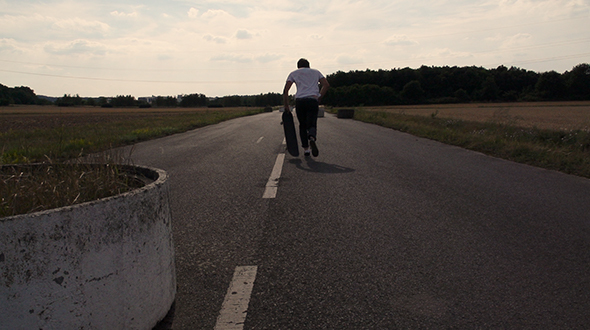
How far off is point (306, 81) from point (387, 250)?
18.1 feet

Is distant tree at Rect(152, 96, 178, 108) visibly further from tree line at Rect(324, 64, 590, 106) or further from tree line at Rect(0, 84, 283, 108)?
tree line at Rect(324, 64, 590, 106)

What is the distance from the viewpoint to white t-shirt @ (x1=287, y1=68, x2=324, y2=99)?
8125 millimetres

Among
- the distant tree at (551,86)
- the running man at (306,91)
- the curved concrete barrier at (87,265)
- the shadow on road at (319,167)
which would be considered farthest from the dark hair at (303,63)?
the distant tree at (551,86)

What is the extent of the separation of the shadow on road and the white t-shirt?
1.37 m

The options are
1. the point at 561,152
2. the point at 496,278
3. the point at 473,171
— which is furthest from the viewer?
the point at 561,152

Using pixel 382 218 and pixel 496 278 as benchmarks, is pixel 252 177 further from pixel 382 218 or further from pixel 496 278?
pixel 496 278

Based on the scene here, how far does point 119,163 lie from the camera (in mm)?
2758

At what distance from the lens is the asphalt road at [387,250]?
89.8 inches

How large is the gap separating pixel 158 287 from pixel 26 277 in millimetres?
669

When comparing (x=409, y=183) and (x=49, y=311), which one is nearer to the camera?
(x=49, y=311)

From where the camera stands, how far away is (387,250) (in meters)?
3.22

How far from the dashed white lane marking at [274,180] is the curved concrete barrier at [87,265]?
3089mm

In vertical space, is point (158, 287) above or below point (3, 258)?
below

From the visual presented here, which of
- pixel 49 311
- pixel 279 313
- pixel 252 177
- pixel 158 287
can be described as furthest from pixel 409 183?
pixel 49 311
